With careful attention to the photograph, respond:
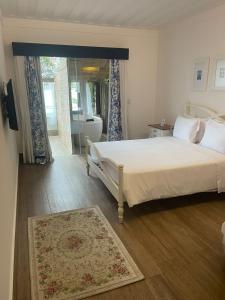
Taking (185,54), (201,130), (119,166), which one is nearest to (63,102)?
(185,54)

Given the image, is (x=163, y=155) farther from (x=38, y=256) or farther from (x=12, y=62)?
(x=12, y=62)

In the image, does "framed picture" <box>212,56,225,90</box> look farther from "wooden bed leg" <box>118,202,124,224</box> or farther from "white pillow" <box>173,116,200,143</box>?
"wooden bed leg" <box>118,202,124,224</box>

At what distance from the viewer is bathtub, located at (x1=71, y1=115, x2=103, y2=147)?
5.07 m

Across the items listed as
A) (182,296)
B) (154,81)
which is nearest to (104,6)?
(154,81)

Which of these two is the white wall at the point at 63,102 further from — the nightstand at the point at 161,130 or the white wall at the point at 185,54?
the white wall at the point at 185,54

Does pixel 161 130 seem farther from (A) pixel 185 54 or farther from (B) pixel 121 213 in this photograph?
(B) pixel 121 213

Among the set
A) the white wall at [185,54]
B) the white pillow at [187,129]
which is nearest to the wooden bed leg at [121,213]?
the white pillow at [187,129]

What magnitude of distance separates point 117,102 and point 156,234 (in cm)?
326

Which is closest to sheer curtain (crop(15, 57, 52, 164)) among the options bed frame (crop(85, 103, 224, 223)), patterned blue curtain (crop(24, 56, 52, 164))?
patterned blue curtain (crop(24, 56, 52, 164))

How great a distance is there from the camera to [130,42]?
16.1 ft

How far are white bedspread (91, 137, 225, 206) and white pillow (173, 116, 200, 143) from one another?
411 millimetres

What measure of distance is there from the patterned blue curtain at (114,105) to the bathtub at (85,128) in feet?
0.89

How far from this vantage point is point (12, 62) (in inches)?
167

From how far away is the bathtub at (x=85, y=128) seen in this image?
5.07 meters
